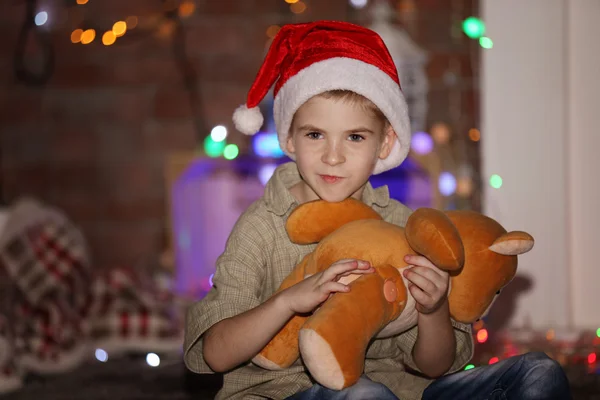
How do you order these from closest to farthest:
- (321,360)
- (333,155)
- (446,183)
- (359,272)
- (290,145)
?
(321,360) → (359,272) → (333,155) → (290,145) → (446,183)

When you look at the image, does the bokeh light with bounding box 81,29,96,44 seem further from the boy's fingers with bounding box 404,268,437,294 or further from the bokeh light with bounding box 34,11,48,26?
the boy's fingers with bounding box 404,268,437,294

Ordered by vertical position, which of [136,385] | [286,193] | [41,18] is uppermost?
[41,18]

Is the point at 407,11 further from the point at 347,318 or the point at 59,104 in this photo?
the point at 347,318

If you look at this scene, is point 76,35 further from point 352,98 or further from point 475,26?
point 352,98

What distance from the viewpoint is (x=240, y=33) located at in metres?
2.51

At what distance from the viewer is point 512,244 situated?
3.43 feet

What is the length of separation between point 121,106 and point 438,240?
181 centimetres

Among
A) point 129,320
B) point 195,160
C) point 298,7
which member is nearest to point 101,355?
point 129,320

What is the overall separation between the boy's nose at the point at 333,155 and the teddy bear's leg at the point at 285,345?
5.7 inches

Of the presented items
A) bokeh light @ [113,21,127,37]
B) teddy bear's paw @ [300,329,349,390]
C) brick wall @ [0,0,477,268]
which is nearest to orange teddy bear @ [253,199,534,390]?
teddy bear's paw @ [300,329,349,390]

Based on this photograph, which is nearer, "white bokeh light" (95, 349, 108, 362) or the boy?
the boy

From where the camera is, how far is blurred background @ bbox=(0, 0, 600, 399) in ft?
6.68

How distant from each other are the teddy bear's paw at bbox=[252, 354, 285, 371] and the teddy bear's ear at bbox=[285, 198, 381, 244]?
18cm

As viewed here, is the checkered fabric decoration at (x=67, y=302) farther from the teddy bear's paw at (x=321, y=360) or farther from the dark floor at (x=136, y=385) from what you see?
the teddy bear's paw at (x=321, y=360)
